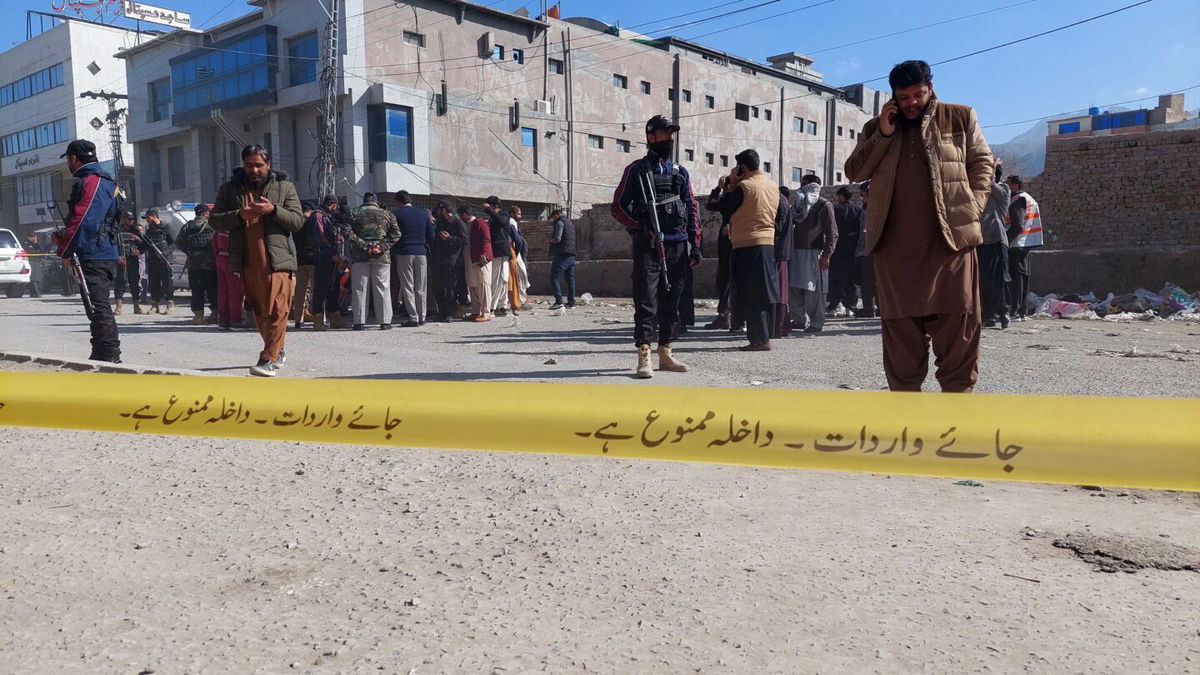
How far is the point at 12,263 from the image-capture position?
19.0 meters

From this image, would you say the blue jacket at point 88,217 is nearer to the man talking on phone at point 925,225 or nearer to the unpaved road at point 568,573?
the unpaved road at point 568,573

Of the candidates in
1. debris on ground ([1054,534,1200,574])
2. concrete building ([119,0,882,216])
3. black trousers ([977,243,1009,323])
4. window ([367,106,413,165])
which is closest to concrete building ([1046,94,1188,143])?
concrete building ([119,0,882,216])

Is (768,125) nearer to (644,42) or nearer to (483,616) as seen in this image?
(644,42)

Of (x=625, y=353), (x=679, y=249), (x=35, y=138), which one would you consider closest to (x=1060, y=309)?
(x=625, y=353)

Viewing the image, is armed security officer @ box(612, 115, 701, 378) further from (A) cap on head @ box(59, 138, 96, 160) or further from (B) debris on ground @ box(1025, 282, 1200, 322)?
(B) debris on ground @ box(1025, 282, 1200, 322)

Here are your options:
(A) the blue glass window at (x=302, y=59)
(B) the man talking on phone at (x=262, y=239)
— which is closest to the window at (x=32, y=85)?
(A) the blue glass window at (x=302, y=59)

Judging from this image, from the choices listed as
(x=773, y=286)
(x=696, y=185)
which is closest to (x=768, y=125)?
(x=696, y=185)

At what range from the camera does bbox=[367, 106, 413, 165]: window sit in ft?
103

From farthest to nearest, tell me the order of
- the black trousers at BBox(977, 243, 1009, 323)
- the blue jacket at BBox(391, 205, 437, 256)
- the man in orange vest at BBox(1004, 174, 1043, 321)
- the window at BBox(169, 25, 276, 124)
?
the window at BBox(169, 25, 276, 124) → the blue jacket at BBox(391, 205, 437, 256) → the man in orange vest at BBox(1004, 174, 1043, 321) → the black trousers at BBox(977, 243, 1009, 323)

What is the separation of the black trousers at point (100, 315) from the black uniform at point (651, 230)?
4093 mm

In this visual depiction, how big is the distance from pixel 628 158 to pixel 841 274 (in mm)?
32914

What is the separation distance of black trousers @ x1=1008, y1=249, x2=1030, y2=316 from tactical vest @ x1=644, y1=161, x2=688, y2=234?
6207 millimetres

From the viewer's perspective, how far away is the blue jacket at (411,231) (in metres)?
10.4

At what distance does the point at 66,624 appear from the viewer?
2.12 meters
